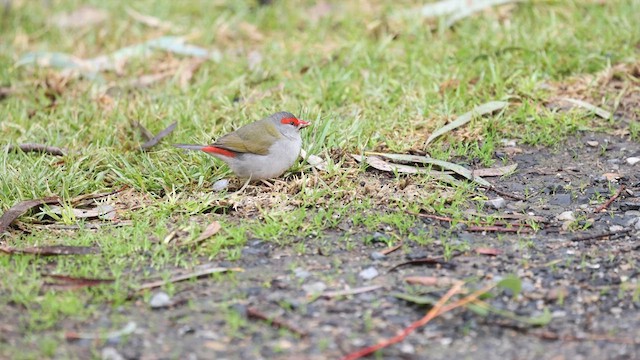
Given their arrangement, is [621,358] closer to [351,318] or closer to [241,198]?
[351,318]

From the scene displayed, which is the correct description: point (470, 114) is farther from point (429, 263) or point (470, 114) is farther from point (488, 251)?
point (429, 263)

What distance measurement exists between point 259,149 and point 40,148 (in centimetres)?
162

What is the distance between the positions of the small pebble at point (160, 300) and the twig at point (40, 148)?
2.08 metres

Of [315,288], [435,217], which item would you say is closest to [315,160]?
[435,217]

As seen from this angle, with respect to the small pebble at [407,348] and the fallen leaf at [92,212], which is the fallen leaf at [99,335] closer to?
the small pebble at [407,348]

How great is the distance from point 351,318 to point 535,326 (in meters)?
0.75

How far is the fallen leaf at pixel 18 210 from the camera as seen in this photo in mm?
4719

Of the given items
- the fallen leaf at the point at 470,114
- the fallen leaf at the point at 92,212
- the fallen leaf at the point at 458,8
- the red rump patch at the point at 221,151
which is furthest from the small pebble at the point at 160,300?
the fallen leaf at the point at 458,8

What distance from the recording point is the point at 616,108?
5992 millimetres

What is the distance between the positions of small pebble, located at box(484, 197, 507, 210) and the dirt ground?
0.04 meters

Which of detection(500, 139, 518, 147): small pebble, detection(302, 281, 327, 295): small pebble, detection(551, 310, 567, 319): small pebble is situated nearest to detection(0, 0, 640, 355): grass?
detection(500, 139, 518, 147): small pebble

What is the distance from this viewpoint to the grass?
4.47 m

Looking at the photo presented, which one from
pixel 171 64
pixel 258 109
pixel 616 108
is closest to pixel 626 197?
pixel 616 108

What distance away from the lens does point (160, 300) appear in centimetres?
382
